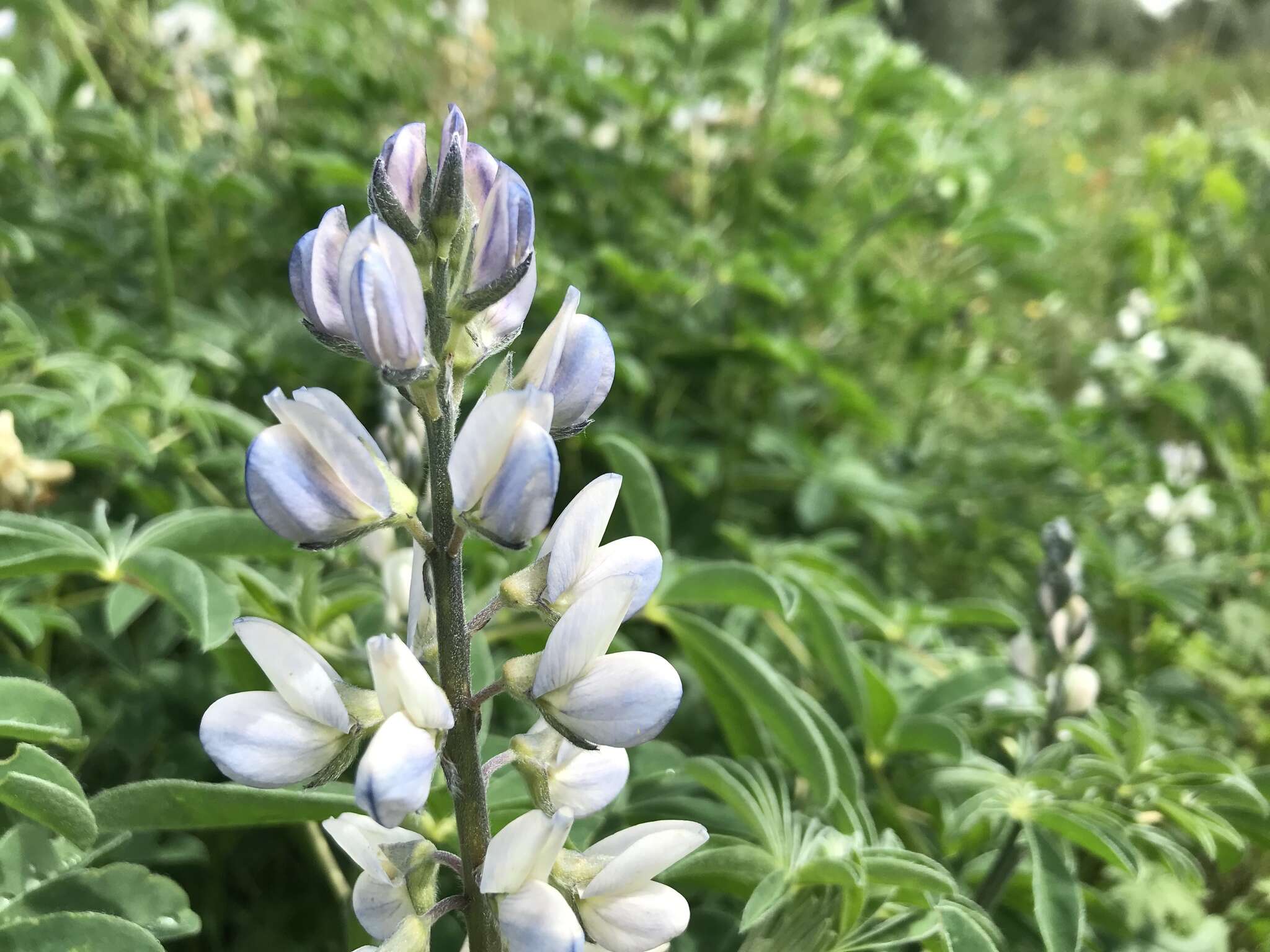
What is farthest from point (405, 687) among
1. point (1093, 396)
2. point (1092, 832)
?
point (1093, 396)

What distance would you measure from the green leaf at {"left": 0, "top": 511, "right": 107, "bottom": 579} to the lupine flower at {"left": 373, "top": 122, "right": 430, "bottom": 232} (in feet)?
1.77

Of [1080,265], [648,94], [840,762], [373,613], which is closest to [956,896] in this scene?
[840,762]

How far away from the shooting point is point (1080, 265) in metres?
4.52

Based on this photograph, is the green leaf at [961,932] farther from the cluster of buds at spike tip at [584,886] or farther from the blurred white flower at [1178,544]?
the blurred white flower at [1178,544]

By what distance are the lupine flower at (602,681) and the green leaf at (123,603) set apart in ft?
1.91

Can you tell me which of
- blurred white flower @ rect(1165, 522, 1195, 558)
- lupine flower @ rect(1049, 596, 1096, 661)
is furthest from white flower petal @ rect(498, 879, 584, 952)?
blurred white flower @ rect(1165, 522, 1195, 558)

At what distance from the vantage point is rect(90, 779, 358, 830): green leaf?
2.37 ft

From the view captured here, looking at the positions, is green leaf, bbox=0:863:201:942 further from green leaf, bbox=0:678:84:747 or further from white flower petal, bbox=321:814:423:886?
white flower petal, bbox=321:814:423:886

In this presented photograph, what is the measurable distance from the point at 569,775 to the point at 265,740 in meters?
0.21

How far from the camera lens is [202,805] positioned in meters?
0.74

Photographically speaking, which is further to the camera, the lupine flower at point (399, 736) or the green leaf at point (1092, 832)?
the green leaf at point (1092, 832)

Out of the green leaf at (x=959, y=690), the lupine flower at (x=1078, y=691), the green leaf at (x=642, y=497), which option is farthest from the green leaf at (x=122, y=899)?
the lupine flower at (x=1078, y=691)

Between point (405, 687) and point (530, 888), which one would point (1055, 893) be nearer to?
point (530, 888)

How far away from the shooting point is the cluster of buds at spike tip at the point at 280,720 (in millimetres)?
573
